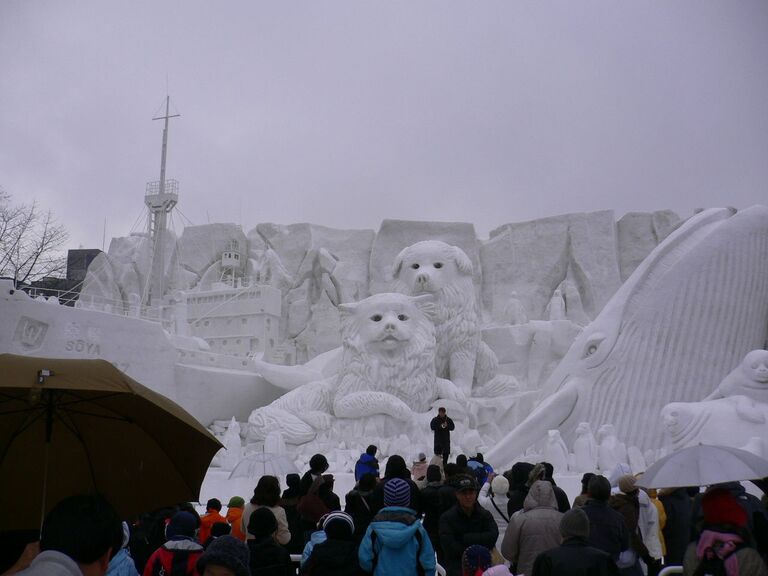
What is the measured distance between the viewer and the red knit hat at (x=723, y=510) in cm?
275

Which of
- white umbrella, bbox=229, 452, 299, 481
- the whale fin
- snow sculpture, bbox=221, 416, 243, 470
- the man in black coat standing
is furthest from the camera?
snow sculpture, bbox=221, 416, 243, 470

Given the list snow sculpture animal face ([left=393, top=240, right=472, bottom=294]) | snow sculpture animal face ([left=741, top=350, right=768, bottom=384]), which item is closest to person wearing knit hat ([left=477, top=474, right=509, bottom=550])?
snow sculpture animal face ([left=741, top=350, right=768, bottom=384])

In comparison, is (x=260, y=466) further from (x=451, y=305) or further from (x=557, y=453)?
(x=451, y=305)

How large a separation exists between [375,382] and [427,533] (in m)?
8.17

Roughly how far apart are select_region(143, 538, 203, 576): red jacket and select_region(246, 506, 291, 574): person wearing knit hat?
271 mm

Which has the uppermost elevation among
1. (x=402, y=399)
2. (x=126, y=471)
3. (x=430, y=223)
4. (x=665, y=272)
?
(x=430, y=223)

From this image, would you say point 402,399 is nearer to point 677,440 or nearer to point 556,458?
point 556,458

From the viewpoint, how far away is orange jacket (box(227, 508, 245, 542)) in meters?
4.39

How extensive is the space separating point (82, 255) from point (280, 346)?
15.2 metres

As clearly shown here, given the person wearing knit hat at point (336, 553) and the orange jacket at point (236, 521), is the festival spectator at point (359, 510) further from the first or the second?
the orange jacket at point (236, 521)

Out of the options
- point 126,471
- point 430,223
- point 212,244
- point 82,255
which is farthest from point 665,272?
point 82,255

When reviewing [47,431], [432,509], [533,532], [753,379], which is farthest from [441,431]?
[47,431]

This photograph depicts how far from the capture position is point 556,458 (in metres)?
9.49

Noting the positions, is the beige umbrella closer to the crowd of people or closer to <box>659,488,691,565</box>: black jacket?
the crowd of people
